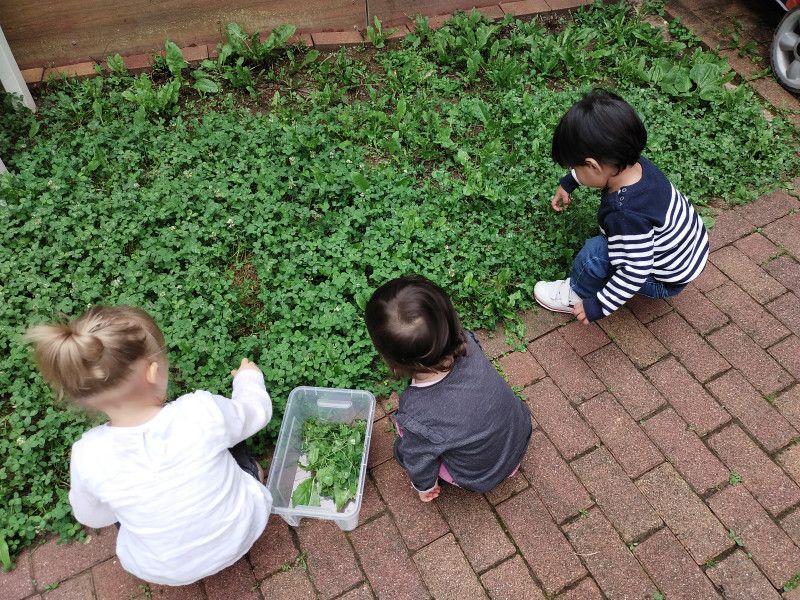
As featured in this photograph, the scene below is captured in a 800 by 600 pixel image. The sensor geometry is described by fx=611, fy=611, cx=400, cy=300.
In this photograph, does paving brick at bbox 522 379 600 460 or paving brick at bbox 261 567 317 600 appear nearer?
paving brick at bbox 261 567 317 600

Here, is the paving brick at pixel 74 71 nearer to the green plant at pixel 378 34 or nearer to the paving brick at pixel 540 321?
the green plant at pixel 378 34

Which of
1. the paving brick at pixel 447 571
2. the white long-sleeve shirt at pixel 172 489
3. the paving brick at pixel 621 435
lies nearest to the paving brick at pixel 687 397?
the paving brick at pixel 621 435

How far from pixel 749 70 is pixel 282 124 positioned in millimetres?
3325

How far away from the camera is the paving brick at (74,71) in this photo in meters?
4.06

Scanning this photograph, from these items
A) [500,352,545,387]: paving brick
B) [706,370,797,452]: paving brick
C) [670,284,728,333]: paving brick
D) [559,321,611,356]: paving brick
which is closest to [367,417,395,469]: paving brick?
[500,352,545,387]: paving brick

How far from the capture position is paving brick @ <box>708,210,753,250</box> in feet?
11.2

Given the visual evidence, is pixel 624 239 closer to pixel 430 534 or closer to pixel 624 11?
pixel 430 534

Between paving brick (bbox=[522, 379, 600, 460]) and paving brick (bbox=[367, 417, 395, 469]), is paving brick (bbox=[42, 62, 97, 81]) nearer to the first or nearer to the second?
paving brick (bbox=[367, 417, 395, 469])

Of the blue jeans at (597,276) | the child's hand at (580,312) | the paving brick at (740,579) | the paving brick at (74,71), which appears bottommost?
the paving brick at (740,579)

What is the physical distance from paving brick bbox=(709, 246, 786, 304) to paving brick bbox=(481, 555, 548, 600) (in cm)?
189

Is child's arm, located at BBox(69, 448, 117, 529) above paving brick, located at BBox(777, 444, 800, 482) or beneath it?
above

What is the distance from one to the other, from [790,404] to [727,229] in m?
1.10

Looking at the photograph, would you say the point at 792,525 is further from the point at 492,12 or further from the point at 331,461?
the point at 492,12

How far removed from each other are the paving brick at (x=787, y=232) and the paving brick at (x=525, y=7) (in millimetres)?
2374
